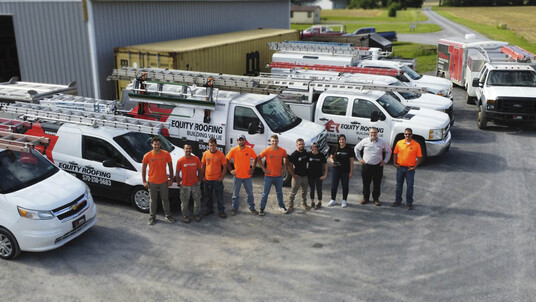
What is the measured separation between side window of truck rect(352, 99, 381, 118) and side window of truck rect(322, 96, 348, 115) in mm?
265

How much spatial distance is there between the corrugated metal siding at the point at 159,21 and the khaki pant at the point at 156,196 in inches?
339

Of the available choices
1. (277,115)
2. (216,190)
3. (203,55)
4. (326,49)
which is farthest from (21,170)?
(326,49)

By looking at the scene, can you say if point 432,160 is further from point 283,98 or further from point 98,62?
point 98,62

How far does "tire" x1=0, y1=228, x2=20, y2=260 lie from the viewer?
7.79 meters

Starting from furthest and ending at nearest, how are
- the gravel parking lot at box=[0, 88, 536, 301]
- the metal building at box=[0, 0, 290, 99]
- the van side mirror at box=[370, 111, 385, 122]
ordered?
the metal building at box=[0, 0, 290, 99]
the van side mirror at box=[370, 111, 385, 122]
the gravel parking lot at box=[0, 88, 536, 301]

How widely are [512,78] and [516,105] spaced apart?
1829 mm

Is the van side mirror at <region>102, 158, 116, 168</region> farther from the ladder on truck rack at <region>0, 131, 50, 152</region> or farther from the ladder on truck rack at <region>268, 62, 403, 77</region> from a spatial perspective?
the ladder on truck rack at <region>268, 62, 403, 77</region>

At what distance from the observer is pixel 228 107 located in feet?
38.4

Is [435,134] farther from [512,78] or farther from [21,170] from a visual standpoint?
[21,170]

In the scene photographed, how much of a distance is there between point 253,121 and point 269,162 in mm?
2179

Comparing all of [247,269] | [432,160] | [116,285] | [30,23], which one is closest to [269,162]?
[247,269]

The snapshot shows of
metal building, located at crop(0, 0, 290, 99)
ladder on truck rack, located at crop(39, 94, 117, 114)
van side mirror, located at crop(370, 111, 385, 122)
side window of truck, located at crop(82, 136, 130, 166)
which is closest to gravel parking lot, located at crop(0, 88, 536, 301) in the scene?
side window of truck, located at crop(82, 136, 130, 166)

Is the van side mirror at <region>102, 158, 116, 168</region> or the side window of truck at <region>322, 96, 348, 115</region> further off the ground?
the side window of truck at <region>322, 96, 348, 115</region>

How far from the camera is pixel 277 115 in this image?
11953 mm
